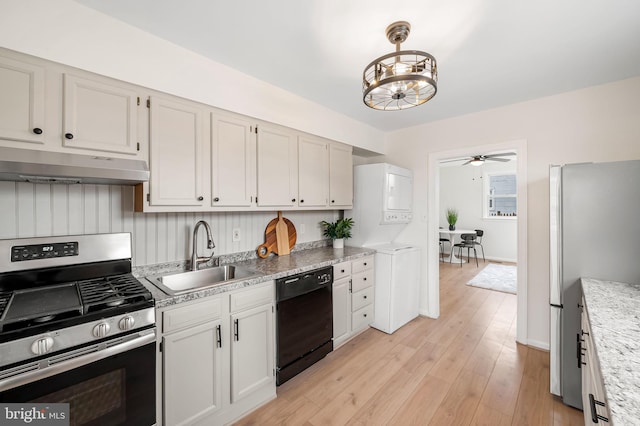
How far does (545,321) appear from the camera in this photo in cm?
264

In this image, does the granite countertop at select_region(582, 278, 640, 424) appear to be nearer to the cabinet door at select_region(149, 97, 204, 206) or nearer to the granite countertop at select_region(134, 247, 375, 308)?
the granite countertop at select_region(134, 247, 375, 308)

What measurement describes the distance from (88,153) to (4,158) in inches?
14.0

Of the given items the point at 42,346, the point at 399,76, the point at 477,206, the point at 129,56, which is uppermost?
the point at 129,56

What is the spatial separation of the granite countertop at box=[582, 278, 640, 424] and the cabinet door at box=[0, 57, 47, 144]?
8.10 feet

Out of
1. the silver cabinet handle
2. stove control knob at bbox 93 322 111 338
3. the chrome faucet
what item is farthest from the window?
stove control knob at bbox 93 322 111 338

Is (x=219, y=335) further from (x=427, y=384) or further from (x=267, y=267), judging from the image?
(x=427, y=384)

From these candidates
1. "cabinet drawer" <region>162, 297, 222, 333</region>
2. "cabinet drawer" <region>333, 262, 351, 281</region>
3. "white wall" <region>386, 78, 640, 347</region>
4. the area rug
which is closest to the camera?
"cabinet drawer" <region>162, 297, 222, 333</region>

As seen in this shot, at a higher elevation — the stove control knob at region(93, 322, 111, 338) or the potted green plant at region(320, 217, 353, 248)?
the potted green plant at region(320, 217, 353, 248)

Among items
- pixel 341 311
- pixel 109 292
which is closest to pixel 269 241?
pixel 341 311

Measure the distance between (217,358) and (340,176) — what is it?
2.15 meters

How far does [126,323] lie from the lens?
1278 mm

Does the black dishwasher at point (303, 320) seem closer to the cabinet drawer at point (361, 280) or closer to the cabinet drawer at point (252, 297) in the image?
the cabinet drawer at point (252, 297)

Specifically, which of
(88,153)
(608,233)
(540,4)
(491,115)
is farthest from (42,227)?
(491,115)

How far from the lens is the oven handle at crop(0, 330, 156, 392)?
3.39ft
